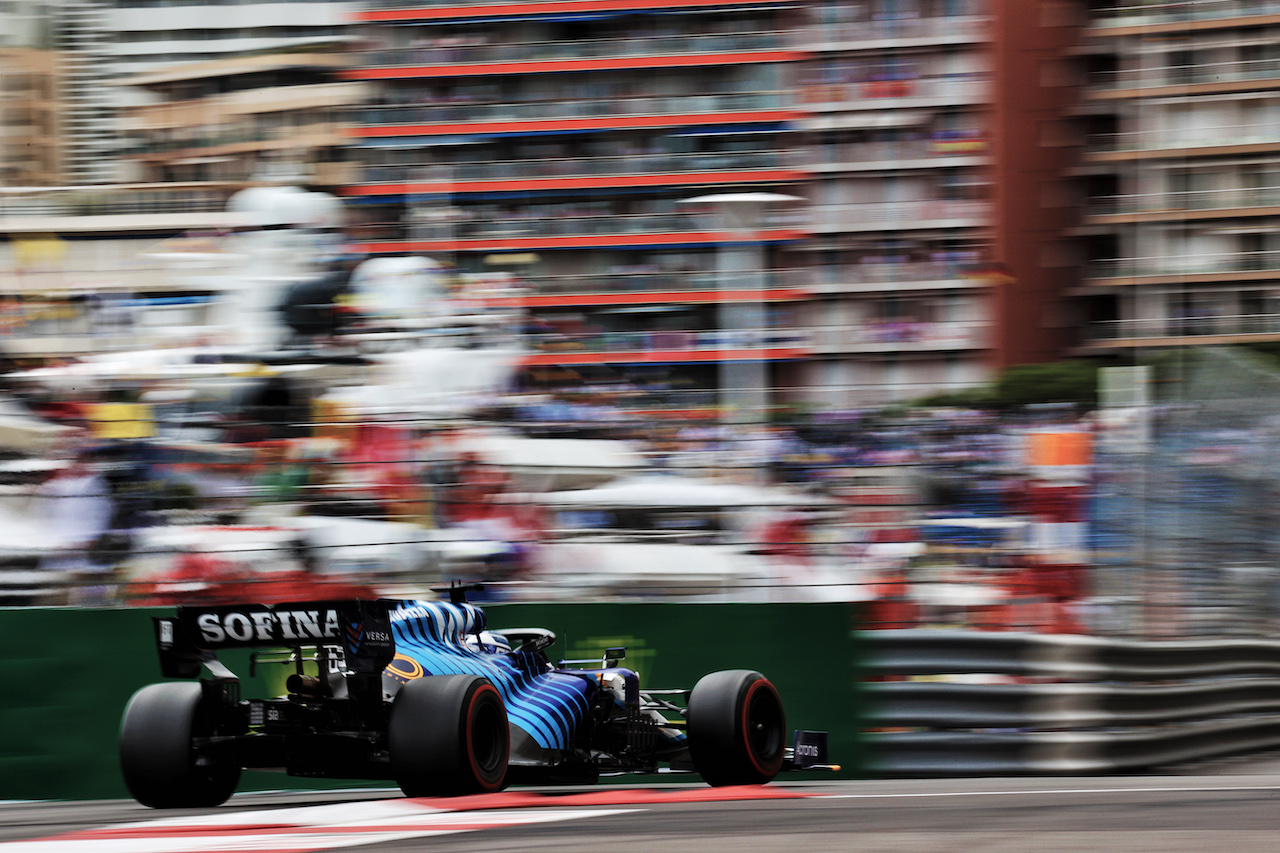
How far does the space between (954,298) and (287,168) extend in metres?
17.6

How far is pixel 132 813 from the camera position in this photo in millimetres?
6883

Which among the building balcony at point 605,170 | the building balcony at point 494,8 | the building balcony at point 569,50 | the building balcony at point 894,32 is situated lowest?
the building balcony at point 605,170

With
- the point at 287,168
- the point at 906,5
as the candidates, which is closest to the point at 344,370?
the point at 287,168

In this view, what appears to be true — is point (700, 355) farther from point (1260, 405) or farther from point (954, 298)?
point (1260, 405)

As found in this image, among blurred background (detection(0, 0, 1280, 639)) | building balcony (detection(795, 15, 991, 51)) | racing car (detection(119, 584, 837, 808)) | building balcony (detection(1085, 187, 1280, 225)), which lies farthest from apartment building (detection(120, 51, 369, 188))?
racing car (detection(119, 584, 837, 808))

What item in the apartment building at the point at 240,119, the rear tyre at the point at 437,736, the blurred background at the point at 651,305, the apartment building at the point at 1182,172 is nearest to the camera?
the rear tyre at the point at 437,736

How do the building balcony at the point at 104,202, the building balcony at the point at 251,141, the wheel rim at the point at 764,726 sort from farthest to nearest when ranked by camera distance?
the building balcony at the point at 251,141
the building balcony at the point at 104,202
the wheel rim at the point at 764,726

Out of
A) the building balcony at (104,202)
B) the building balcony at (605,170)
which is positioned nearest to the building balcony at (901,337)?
the building balcony at (605,170)

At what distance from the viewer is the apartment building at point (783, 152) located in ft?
125

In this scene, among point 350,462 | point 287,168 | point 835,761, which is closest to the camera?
point 835,761

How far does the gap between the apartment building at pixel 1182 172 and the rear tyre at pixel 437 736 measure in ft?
112

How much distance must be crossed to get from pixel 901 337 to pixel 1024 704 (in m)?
29.9

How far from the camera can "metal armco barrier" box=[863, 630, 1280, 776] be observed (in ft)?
27.9

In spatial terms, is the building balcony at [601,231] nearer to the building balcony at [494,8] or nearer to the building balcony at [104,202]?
the building balcony at [494,8]
